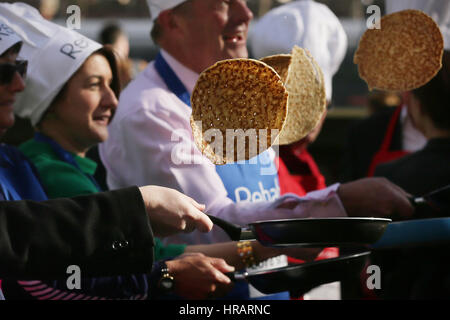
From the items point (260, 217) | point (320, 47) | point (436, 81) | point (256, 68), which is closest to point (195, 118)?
point (256, 68)

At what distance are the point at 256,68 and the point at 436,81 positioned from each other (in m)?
0.41

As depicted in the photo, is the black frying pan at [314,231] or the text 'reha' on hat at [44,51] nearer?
the black frying pan at [314,231]

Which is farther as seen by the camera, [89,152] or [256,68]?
[89,152]

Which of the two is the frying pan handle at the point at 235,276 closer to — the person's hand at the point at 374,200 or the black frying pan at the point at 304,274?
the black frying pan at the point at 304,274

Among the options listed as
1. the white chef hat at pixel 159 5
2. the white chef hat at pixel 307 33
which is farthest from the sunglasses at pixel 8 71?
the white chef hat at pixel 307 33

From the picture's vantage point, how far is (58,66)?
108cm

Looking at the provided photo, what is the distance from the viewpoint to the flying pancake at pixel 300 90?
87 cm

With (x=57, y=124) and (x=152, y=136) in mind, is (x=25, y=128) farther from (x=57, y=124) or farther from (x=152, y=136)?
(x=152, y=136)

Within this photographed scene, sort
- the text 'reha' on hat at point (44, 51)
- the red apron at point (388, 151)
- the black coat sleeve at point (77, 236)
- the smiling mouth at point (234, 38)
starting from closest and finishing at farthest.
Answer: the black coat sleeve at point (77, 236)
the smiling mouth at point (234, 38)
the text 'reha' on hat at point (44, 51)
the red apron at point (388, 151)

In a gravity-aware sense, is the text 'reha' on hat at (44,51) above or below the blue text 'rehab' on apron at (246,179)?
above

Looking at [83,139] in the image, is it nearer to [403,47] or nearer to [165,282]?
[165,282]

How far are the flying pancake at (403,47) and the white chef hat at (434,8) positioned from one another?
0.02 meters

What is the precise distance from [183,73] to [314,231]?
28 centimetres

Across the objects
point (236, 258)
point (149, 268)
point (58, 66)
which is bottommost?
point (236, 258)
